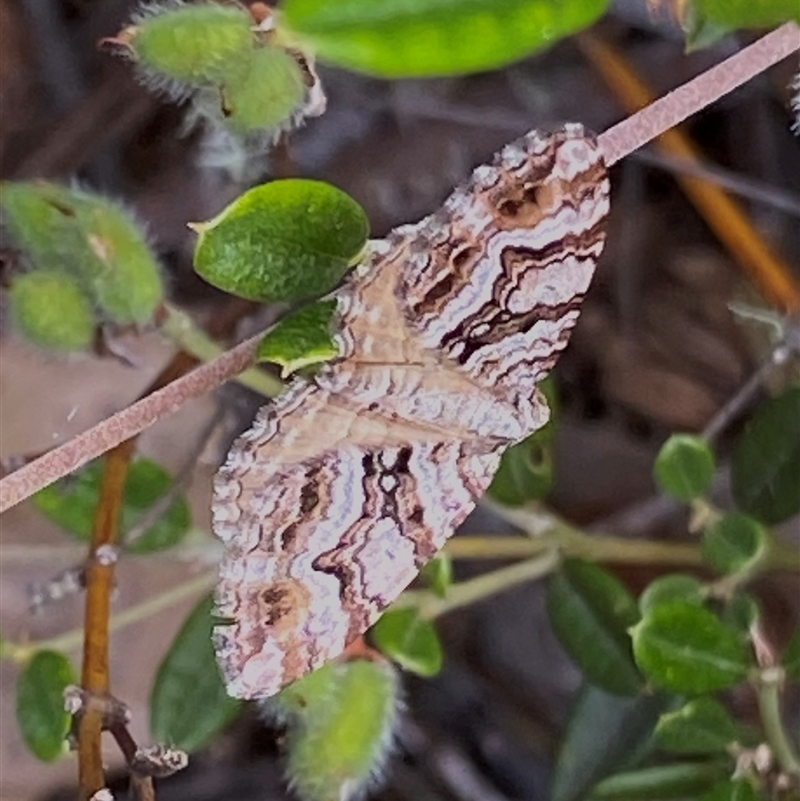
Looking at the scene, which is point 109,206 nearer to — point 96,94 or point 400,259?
point 400,259

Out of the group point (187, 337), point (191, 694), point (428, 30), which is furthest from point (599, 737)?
point (428, 30)

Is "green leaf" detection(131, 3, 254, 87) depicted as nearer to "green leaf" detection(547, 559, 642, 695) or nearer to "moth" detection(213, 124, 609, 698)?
"moth" detection(213, 124, 609, 698)

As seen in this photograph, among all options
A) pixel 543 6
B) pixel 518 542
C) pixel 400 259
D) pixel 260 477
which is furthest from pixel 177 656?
pixel 543 6

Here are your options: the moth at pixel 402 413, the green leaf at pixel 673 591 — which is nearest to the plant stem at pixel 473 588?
the green leaf at pixel 673 591

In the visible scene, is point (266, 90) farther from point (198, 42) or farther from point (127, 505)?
point (127, 505)

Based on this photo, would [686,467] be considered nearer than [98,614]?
No

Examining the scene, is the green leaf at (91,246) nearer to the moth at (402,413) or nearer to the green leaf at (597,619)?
the moth at (402,413)
